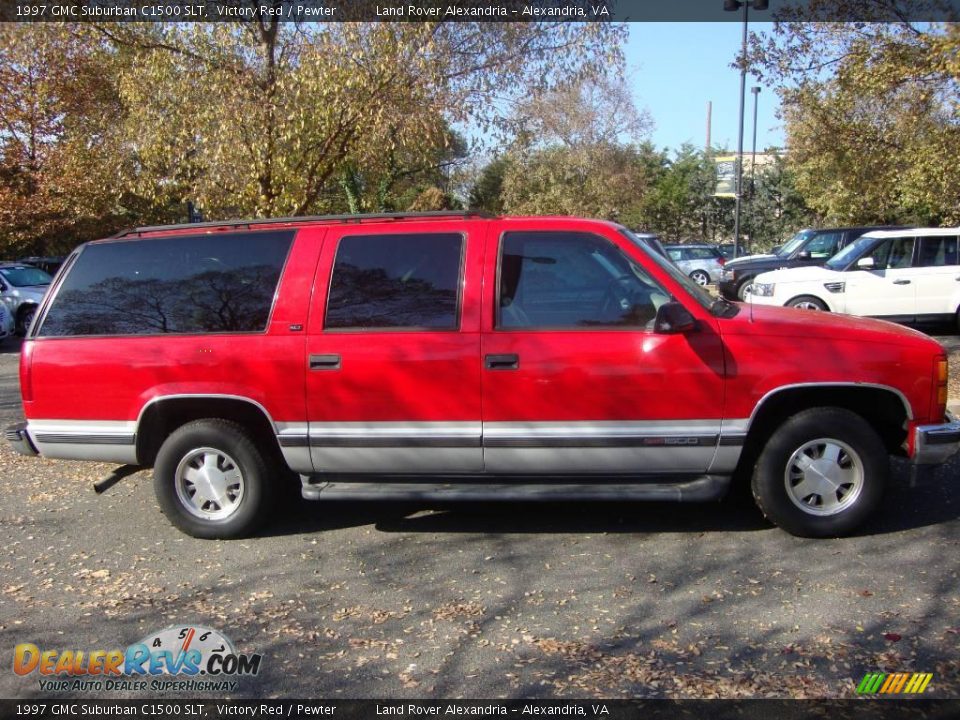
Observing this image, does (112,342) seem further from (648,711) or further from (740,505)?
(740,505)

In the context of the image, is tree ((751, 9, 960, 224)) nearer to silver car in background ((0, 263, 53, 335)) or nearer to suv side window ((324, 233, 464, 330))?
suv side window ((324, 233, 464, 330))

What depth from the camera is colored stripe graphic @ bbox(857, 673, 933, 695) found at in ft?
11.6

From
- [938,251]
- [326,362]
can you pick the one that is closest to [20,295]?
[326,362]

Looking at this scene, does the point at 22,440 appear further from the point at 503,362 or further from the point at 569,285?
the point at 569,285

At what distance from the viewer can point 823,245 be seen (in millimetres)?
18375

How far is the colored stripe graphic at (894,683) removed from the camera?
354 centimetres

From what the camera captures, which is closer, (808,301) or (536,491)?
(536,491)

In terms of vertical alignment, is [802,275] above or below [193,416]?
above

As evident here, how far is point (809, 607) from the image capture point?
4305 mm

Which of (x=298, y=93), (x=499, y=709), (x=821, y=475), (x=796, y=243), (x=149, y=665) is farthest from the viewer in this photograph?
(x=796, y=243)

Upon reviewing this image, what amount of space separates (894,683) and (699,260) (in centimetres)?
2611

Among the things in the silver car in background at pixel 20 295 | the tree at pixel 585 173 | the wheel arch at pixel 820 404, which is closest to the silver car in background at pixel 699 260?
the tree at pixel 585 173

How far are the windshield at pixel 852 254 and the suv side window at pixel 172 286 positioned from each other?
1030 cm

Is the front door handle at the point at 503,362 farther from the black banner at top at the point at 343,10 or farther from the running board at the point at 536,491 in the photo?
the black banner at top at the point at 343,10
